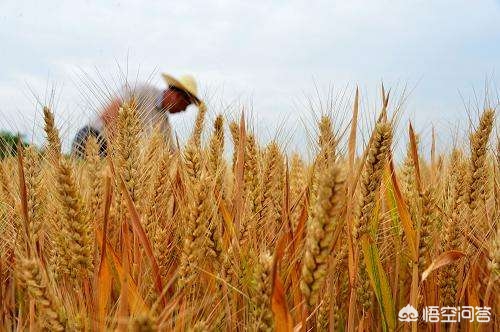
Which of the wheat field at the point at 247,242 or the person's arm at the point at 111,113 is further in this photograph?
the person's arm at the point at 111,113

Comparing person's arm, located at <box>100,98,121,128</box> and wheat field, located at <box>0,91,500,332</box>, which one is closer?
wheat field, located at <box>0,91,500,332</box>

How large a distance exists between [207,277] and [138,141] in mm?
564

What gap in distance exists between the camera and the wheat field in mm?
1256

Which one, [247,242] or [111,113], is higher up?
[111,113]

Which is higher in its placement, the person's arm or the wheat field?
the person's arm

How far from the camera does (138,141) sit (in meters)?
2.02

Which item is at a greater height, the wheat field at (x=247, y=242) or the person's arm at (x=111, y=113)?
the person's arm at (x=111, y=113)

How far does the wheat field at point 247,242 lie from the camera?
1.26 m

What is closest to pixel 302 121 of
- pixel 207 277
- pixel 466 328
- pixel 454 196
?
pixel 454 196

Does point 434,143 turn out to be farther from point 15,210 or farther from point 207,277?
point 15,210

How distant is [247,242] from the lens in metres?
1.64

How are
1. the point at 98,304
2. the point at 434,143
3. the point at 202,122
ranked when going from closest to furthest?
the point at 98,304 → the point at 434,143 → the point at 202,122

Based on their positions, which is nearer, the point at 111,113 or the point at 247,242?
the point at 247,242

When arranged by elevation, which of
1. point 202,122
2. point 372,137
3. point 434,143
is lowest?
point 372,137
